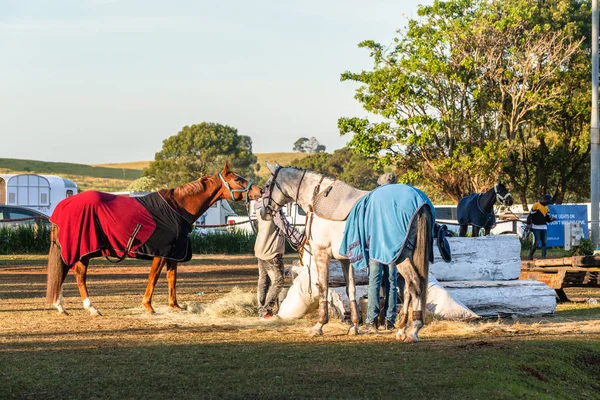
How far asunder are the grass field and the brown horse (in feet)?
1.74

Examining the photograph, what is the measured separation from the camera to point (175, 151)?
305 ft

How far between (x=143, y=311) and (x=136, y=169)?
110 m

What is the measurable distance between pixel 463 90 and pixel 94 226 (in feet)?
95.2

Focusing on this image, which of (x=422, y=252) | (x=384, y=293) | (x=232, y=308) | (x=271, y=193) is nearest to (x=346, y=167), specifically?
(x=232, y=308)

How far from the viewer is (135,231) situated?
41.0 ft

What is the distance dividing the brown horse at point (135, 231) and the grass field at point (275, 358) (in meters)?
0.53

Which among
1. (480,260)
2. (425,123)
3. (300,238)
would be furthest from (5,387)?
(425,123)

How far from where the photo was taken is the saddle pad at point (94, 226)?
12.5 meters

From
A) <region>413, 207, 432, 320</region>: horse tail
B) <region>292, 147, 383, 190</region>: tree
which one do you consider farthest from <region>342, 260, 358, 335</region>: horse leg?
<region>292, 147, 383, 190</region>: tree

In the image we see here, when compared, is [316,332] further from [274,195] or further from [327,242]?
[274,195]

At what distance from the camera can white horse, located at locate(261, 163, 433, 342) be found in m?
9.78

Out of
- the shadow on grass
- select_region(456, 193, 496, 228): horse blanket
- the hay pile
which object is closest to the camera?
the shadow on grass

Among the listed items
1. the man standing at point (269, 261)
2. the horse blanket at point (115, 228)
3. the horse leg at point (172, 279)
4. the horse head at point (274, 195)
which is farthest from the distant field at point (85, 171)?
the horse head at point (274, 195)

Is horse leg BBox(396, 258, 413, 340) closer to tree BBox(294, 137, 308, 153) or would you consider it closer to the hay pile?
the hay pile
